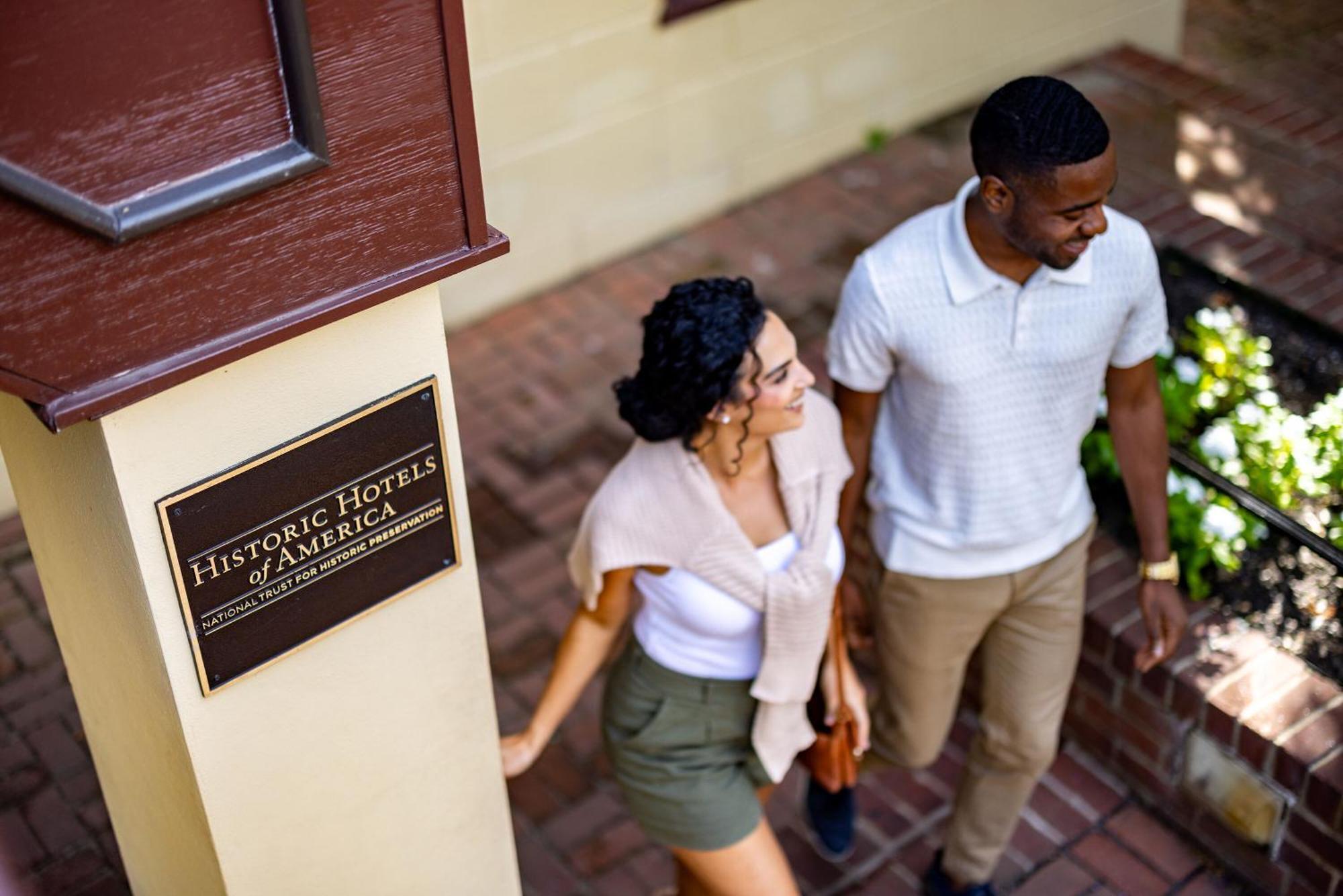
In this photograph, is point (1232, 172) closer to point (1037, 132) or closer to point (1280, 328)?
point (1280, 328)

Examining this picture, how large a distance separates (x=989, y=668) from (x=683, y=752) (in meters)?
0.83

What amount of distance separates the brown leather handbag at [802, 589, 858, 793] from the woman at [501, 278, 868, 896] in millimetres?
115

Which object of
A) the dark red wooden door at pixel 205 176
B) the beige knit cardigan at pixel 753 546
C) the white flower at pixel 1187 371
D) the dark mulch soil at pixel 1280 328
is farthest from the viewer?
the dark mulch soil at pixel 1280 328

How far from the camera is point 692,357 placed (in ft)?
10.1

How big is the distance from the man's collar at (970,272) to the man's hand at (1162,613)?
2.91 ft

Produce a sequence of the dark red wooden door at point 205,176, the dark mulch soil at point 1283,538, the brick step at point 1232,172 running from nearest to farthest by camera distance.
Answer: the dark red wooden door at point 205,176, the dark mulch soil at point 1283,538, the brick step at point 1232,172

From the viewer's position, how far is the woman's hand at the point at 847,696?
3.57m

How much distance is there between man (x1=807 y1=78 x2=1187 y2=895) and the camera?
3158 millimetres

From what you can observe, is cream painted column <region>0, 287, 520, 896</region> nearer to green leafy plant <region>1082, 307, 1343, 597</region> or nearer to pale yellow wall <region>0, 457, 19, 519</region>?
green leafy plant <region>1082, 307, 1343, 597</region>

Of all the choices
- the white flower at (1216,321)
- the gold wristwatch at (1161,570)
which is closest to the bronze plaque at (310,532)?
the gold wristwatch at (1161,570)

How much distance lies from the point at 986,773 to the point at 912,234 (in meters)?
1.38

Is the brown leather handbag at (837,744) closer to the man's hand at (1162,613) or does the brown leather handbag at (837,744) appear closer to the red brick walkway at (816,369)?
the red brick walkway at (816,369)

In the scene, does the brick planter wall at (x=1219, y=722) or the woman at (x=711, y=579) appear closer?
the woman at (x=711, y=579)

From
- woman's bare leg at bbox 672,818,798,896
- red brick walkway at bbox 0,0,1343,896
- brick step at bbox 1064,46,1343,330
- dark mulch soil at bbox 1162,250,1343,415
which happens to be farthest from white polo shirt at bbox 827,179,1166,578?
brick step at bbox 1064,46,1343,330
